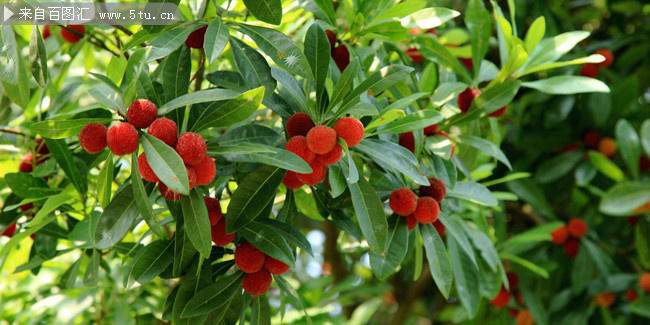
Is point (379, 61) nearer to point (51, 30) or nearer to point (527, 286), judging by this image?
point (51, 30)

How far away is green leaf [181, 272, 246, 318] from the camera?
0.88 m

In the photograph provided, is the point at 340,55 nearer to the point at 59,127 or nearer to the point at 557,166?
the point at 59,127

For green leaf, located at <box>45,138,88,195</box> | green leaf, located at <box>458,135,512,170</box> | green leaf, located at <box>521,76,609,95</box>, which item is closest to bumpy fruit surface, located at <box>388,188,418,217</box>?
green leaf, located at <box>458,135,512,170</box>

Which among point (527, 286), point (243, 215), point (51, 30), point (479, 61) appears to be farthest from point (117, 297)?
point (527, 286)

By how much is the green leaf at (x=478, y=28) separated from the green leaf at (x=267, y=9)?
57 cm

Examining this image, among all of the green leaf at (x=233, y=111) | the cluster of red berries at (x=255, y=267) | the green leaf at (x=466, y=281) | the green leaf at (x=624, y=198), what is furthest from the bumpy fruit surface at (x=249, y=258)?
the green leaf at (x=624, y=198)

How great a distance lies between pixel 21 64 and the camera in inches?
35.7

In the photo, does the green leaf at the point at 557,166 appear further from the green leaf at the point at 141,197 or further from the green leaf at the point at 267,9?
the green leaf at the point at 141,197

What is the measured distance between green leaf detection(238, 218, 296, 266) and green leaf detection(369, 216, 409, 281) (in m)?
0.15

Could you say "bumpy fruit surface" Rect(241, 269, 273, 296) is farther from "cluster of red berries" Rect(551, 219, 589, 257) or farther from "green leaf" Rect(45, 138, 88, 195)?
"cluster of red berries" Rect(551, 219, 589, 257)

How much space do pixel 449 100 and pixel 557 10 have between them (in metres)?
1.75

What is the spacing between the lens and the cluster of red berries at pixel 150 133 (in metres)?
0.71

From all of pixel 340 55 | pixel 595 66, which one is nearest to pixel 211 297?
pixel 340 55

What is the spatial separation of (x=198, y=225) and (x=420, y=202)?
1.34ft
